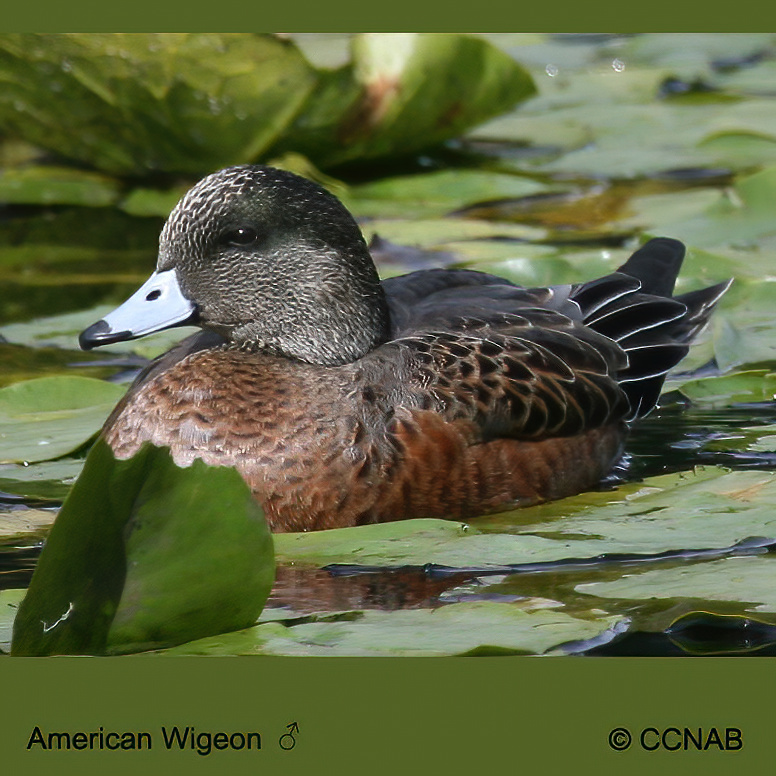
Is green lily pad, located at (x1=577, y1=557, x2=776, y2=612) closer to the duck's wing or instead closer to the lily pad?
the duck's wing

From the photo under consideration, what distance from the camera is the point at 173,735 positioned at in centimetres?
359

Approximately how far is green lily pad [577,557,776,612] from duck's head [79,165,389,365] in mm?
1489

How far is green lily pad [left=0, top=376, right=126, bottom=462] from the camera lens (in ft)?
18.1

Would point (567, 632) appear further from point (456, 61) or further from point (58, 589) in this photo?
point (456, 61)

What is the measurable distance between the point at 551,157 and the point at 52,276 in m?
3.41

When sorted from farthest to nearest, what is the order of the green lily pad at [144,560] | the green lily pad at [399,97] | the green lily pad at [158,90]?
the green lily pad at [399,97]
the green lily pad at [158,90]
the green lily pad at [144,560]

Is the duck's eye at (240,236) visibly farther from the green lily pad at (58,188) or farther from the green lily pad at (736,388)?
the green lily pad at (58,188)

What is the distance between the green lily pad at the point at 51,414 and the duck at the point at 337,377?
1.19ft

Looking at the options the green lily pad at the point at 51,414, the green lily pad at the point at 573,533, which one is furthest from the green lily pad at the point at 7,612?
the green lily pad at the point at 51,414

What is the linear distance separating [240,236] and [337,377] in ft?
2.09

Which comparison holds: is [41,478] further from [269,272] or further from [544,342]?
[544,342]

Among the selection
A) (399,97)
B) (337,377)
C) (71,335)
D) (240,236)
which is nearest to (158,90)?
(399,97)

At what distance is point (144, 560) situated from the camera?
151 inches

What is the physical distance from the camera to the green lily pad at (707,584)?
4262mm
